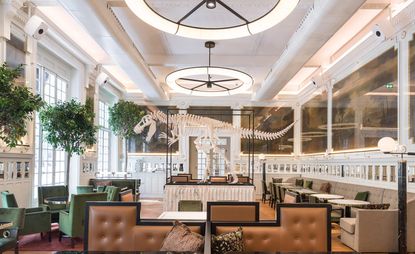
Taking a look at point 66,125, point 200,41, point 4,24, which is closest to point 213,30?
point 200,41

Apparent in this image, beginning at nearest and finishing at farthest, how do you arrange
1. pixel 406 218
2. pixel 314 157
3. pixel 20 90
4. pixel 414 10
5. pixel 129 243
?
pixel 129 243 < pixel 20 90 < pixel 406 218 < pixel 414 10 < pixel 314 157

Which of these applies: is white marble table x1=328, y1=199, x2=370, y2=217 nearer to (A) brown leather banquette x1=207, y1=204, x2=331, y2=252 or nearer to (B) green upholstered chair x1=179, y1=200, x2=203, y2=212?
(B) green upholstered chair x1=179, y1=200, x2=203, y2=212

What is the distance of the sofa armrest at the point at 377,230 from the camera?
5758 millimetres

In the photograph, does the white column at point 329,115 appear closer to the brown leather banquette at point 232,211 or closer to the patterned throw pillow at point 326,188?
the patterned throw pillow at point 326,188

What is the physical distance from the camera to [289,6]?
4.56 meters

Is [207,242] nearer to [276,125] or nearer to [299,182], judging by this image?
[299,182]

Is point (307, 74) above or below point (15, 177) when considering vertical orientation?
above

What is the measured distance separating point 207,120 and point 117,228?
5.64 m

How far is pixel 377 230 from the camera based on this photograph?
5.77 metres

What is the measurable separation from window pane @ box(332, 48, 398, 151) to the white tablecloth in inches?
109

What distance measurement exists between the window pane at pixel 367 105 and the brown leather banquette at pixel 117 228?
16.7 ft

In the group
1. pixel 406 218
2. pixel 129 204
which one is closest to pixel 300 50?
pixel 406 218

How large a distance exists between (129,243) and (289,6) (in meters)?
3.28

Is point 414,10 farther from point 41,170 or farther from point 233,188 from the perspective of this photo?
point 41,170
